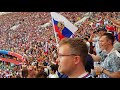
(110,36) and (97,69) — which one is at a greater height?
(110,36)

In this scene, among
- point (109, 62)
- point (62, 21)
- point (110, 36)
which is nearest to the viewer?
point (109, 62)

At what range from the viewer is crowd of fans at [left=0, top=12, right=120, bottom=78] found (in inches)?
178

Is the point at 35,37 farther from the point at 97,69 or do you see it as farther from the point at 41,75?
the point at 97,69

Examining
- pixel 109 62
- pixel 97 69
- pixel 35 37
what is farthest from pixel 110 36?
pixel 35 37

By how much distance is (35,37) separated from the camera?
457 cm

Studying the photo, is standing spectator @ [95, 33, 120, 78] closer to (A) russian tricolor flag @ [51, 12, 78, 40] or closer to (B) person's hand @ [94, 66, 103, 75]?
(B) person's hand @ [94, 66, 103, 75]

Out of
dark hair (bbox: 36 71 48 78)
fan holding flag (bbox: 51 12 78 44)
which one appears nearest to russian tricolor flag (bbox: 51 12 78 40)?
fan holding flag (bbox: 51 12 78 44)

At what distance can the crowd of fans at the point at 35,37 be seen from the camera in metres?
4.52

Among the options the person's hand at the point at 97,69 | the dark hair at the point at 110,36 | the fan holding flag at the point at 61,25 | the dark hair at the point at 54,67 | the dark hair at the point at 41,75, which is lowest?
the dark hair at the point at 41,75

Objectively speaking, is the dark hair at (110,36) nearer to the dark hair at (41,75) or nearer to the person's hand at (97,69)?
the person's hand at (97,69)

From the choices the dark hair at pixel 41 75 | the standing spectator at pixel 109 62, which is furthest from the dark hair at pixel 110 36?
the dark hair at pixel 41 75

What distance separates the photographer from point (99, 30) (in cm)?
456

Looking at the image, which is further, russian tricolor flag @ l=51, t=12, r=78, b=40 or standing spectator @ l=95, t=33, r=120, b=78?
russian tricolor flag @ l=51, t=12, r=78, b=40

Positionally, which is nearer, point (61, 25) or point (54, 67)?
point (54, 67)
